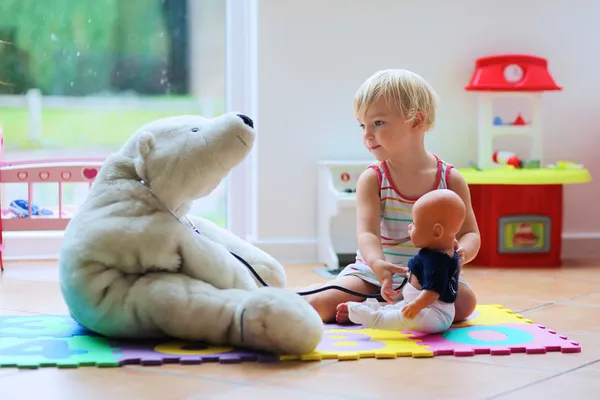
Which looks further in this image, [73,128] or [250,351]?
[73,128]

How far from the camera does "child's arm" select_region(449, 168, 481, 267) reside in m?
1.51

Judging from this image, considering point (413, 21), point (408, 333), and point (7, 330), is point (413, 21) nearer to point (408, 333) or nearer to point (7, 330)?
point (408, 333)

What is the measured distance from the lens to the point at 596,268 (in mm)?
2416

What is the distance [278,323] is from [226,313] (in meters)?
0.10

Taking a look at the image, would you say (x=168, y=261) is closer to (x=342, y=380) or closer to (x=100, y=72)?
(x=342, y=380)

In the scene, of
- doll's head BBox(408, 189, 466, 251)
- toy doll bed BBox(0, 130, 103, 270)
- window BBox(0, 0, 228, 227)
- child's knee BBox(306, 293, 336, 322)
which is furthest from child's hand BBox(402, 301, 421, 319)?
window BBox(0, 0, 228, 227)

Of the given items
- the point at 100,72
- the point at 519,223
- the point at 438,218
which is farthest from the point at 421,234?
the point at 100,72

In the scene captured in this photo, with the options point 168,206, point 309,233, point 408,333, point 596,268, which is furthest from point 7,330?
point 596,268

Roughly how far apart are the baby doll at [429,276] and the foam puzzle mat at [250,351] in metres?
0.03

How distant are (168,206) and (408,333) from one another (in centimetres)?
45

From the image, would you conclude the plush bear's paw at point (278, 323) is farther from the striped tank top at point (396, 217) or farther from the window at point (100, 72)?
the window at point (100, 72)

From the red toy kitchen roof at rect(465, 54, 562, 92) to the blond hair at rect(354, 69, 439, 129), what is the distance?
3.36ft

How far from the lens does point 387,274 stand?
144 cm

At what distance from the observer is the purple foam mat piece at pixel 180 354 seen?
1214 millimetres
